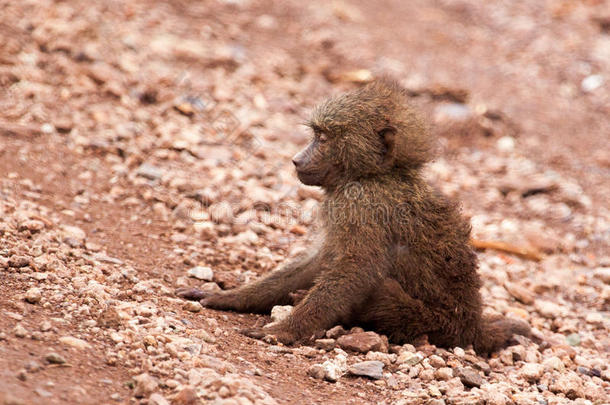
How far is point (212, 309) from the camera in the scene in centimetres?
490

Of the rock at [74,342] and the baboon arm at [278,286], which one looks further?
the baboon arm at [278,286]

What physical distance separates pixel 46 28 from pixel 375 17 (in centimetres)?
451

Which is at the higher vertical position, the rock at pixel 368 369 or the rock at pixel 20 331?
the rock at pixel 20 331

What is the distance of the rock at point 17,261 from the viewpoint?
4344 mm

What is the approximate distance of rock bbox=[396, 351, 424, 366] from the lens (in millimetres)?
4402

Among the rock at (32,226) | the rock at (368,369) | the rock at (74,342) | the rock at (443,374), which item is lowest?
the rock at (368,369)

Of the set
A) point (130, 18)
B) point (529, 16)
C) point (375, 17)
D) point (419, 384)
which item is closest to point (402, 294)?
point (419, 384)

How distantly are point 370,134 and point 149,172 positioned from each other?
2.44 metres

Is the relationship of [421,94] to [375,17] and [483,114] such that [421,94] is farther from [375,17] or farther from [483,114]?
[375,17]

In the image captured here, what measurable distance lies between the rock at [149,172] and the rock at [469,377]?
3.21 meters

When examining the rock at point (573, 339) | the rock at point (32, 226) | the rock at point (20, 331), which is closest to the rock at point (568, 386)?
the rock at point (573, 339)

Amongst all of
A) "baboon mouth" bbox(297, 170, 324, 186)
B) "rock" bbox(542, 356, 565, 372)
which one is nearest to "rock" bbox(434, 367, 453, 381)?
"rock" bbox(542, 356, 565, 372)

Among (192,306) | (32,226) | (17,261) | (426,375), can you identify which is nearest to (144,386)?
(192,306)

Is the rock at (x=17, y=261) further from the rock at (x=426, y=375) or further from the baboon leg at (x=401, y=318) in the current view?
the rock at (x=426, y=375)
